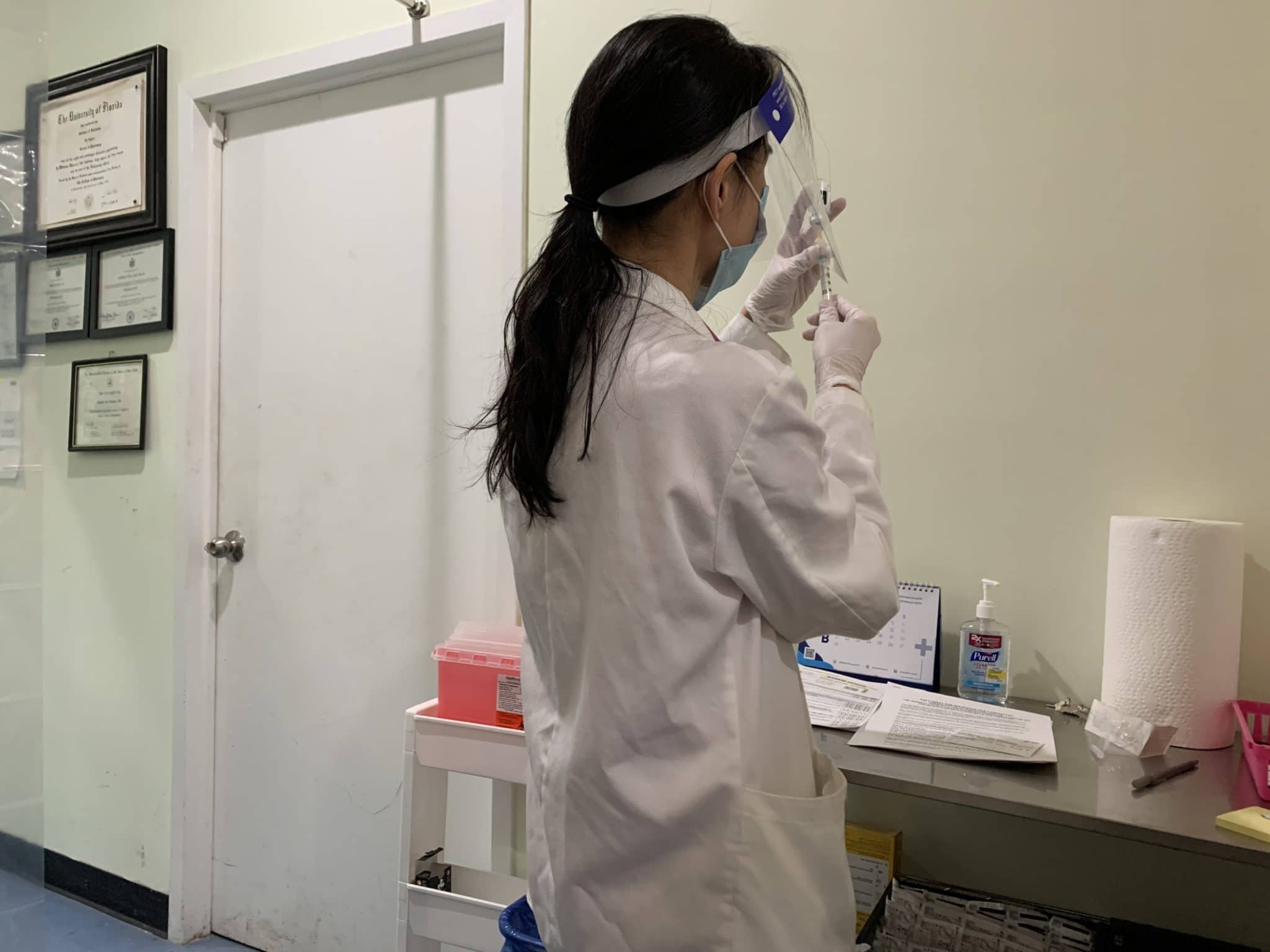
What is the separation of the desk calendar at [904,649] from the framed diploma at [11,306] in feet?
4.81

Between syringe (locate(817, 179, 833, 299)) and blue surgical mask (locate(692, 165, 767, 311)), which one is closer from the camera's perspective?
blue surgical mask (locate(692, 165, 767, 311))

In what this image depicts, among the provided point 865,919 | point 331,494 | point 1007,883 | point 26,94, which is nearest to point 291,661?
point 331,494

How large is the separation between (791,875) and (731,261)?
23.4 inches

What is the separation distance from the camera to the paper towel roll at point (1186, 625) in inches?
42.2

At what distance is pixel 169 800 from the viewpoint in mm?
2094

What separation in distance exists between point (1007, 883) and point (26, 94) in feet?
6.82

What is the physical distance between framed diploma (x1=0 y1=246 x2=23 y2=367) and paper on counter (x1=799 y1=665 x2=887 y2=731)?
1433mm

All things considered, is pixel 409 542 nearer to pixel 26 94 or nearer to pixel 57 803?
pixel 26 94

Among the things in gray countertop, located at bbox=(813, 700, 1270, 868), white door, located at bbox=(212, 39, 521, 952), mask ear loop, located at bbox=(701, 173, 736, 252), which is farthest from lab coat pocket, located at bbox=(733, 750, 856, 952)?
white door, located at bbox=(212, 39, 521, 952)

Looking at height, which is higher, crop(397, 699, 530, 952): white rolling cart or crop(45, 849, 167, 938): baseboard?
crop(397, 699, 530, 952): white rolling cart

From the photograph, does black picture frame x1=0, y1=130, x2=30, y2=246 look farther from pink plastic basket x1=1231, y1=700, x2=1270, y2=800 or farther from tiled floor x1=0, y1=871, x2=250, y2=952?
pink plastic basket x1=1231, y1=700, x2=1270, y2=800

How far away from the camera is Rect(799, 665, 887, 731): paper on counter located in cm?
113

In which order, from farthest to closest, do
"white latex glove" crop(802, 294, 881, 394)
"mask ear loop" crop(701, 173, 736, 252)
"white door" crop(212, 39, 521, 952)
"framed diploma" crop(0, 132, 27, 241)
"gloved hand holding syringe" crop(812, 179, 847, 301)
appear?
"white door" crop(212, 39, 521, 952)
"framed diploma" crop(0, 132, 27, 241)
"gloved hand holding syringe" crop(812, 179, 847, 301)
"white latex glove" crop(802, 294, 881, 394)
"mask ear loop" crop(701, 173, 736, 252)

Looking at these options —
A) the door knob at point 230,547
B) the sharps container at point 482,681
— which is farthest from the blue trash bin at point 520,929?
the door knob at point 230,547
